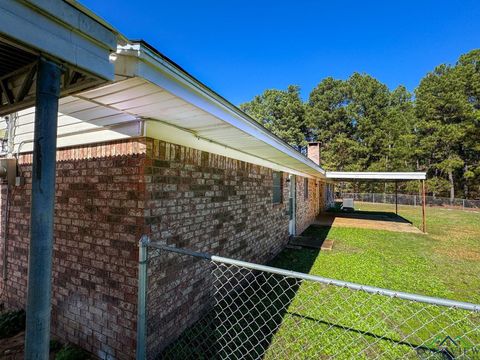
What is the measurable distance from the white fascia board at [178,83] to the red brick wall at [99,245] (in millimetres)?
882

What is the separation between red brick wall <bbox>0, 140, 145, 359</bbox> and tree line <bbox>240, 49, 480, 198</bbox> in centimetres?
3320

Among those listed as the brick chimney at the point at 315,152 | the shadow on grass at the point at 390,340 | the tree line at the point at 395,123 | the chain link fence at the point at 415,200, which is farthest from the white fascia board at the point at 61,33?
the tree line at the point at 395,123

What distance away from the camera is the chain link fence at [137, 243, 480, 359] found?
2764 mm

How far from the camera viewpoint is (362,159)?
33688 mm

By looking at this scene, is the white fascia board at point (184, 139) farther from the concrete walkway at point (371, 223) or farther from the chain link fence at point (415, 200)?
the chain link fence at point (415, 200)

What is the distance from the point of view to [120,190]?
2719mm

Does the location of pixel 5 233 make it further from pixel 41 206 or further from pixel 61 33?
pixel 61 33

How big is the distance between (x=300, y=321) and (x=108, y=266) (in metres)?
2.64

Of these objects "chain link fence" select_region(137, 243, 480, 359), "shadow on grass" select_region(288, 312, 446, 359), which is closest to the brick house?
"chain link fence" select_region(137, 243, 480, 359)

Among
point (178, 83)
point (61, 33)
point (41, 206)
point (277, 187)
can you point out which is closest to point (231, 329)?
point (41, 206)

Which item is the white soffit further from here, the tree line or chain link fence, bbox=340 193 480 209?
the tree line

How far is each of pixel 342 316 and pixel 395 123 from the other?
36377 mm

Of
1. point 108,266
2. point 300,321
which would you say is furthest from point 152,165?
point 300,321

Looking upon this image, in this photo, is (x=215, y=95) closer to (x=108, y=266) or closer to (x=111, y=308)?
(x=108, y=266)
